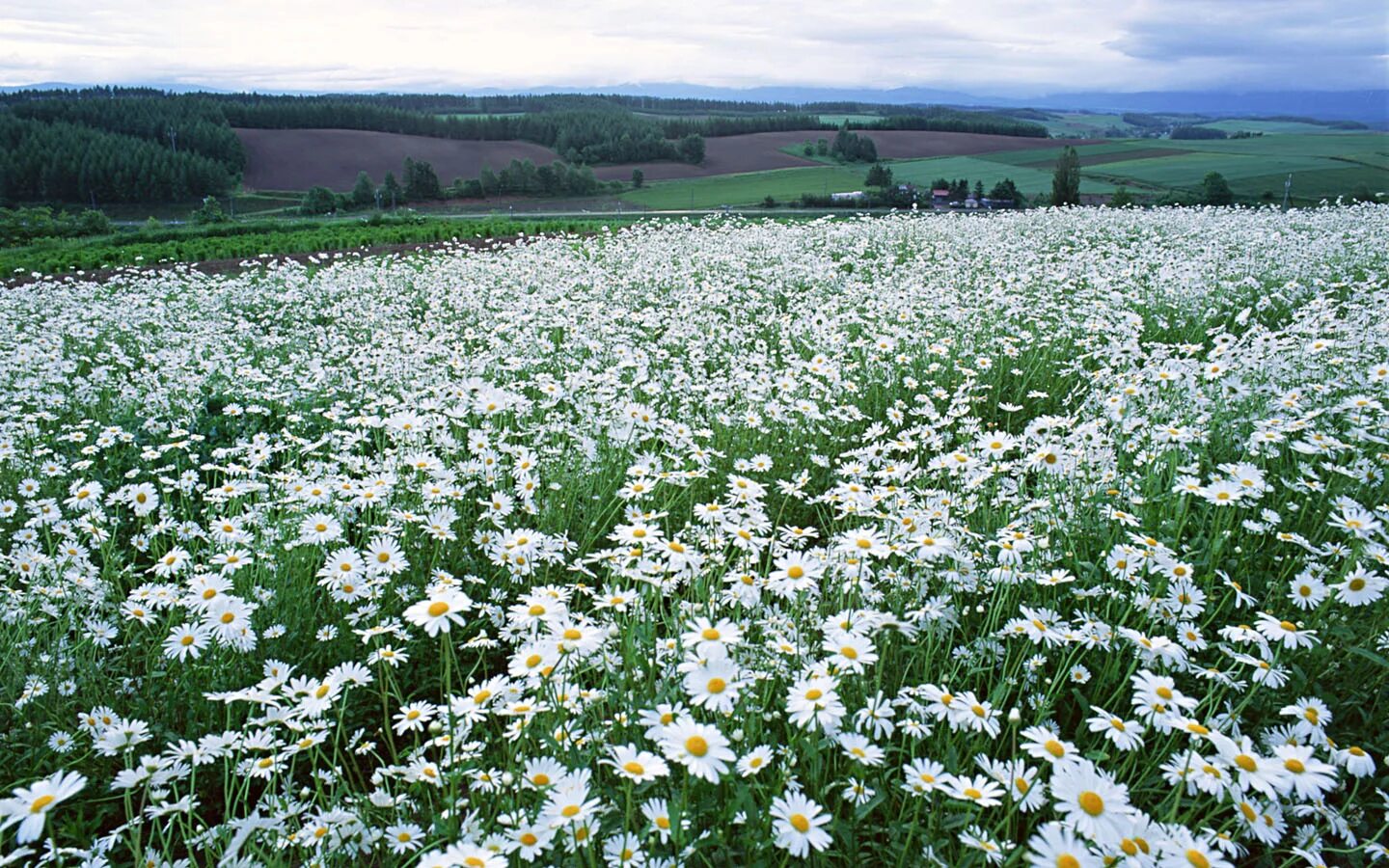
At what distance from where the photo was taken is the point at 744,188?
5212cm

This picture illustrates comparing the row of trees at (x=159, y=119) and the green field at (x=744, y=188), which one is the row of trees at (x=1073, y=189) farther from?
the row of trees at (x=159, y=119)

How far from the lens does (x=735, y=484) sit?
370 centimetres

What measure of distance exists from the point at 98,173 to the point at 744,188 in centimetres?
4478

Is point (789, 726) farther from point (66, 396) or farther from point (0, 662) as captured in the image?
point (66, 396)

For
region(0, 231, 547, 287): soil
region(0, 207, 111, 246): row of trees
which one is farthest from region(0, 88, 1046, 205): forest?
region(0, 231, 547, 287): soil

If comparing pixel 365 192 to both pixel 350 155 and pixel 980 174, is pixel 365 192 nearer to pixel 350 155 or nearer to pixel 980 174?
pixel 350 155

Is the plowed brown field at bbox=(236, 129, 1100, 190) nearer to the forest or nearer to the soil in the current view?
the forest

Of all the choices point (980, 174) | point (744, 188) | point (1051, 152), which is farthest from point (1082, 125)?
point (744, 188)

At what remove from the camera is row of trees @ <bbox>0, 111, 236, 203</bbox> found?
5441 cm

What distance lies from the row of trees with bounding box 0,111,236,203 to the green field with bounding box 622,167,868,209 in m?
30.9

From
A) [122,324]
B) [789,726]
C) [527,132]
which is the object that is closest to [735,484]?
[789,726]

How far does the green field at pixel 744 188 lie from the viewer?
156 feet

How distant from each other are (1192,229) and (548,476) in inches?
643

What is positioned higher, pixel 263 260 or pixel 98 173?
pixel 98 173
